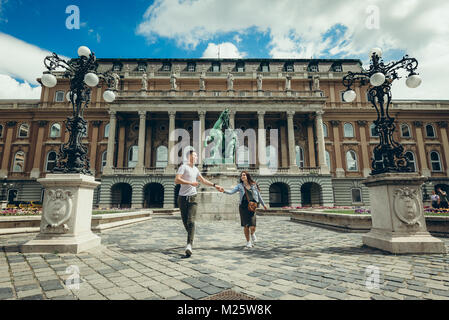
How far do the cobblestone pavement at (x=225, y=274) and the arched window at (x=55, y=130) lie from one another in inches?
1226

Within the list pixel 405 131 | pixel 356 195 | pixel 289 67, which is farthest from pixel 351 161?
pixel 289 67

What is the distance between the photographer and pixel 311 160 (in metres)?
29.7

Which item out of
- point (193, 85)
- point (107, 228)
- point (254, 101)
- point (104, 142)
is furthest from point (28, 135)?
point (107, 228)

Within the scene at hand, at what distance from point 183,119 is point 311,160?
17.3 m

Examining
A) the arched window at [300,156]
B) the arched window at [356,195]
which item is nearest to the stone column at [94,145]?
the arched window at [300,156]

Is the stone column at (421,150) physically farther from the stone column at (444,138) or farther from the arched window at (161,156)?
the arched window at (161,156)

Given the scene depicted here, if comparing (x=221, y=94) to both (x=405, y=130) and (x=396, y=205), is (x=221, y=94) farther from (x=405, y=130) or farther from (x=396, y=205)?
(x=396, y=205)

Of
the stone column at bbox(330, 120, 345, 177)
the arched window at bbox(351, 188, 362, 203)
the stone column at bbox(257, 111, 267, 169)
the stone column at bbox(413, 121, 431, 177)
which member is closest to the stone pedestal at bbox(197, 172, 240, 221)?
the stone column at bbox(257, 111, 267, 169)

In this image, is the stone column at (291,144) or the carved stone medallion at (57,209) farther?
the stone column at (291,144)

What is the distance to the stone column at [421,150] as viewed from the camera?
2970 centimetres

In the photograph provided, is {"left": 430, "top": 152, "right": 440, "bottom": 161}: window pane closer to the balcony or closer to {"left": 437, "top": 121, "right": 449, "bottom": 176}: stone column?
{"left": 437, "top": 121, "right": 449, "bottom": 176}: stone column

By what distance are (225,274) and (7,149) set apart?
126ft

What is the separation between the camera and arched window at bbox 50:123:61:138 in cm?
3039
